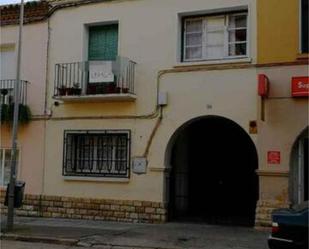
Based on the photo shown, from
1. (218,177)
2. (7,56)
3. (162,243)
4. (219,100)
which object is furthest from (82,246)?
(7,56)

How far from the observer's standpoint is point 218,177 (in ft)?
57.2

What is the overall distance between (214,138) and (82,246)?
682 cm

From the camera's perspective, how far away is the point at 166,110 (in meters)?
15.0

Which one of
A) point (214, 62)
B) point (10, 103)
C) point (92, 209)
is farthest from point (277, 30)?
point (10, 103)

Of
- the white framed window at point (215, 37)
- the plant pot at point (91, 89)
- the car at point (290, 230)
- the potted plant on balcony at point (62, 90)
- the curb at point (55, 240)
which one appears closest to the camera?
the car at point (290, 230)

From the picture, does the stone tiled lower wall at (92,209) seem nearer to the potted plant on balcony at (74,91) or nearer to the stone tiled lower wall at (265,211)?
the stone tiled lower wall at (265,211)

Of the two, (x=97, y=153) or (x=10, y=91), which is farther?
(x=10, y=91)

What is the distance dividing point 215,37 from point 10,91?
664 cm

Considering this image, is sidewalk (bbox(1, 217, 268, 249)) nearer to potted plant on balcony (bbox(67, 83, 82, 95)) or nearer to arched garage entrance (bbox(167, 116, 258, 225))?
arched garage entrance (bbox(167, 116, 258, 225))

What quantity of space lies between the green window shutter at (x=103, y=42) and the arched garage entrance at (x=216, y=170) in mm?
3281

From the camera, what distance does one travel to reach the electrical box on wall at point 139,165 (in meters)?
15.1

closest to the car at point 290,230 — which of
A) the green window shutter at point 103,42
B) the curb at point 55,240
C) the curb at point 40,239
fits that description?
the curb at point 55,240

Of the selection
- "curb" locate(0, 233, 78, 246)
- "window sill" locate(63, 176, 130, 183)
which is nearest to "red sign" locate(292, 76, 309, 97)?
"window sill" locate(63, 176, 130, 183)

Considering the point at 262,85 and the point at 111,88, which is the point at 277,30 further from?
the point at 111,88
